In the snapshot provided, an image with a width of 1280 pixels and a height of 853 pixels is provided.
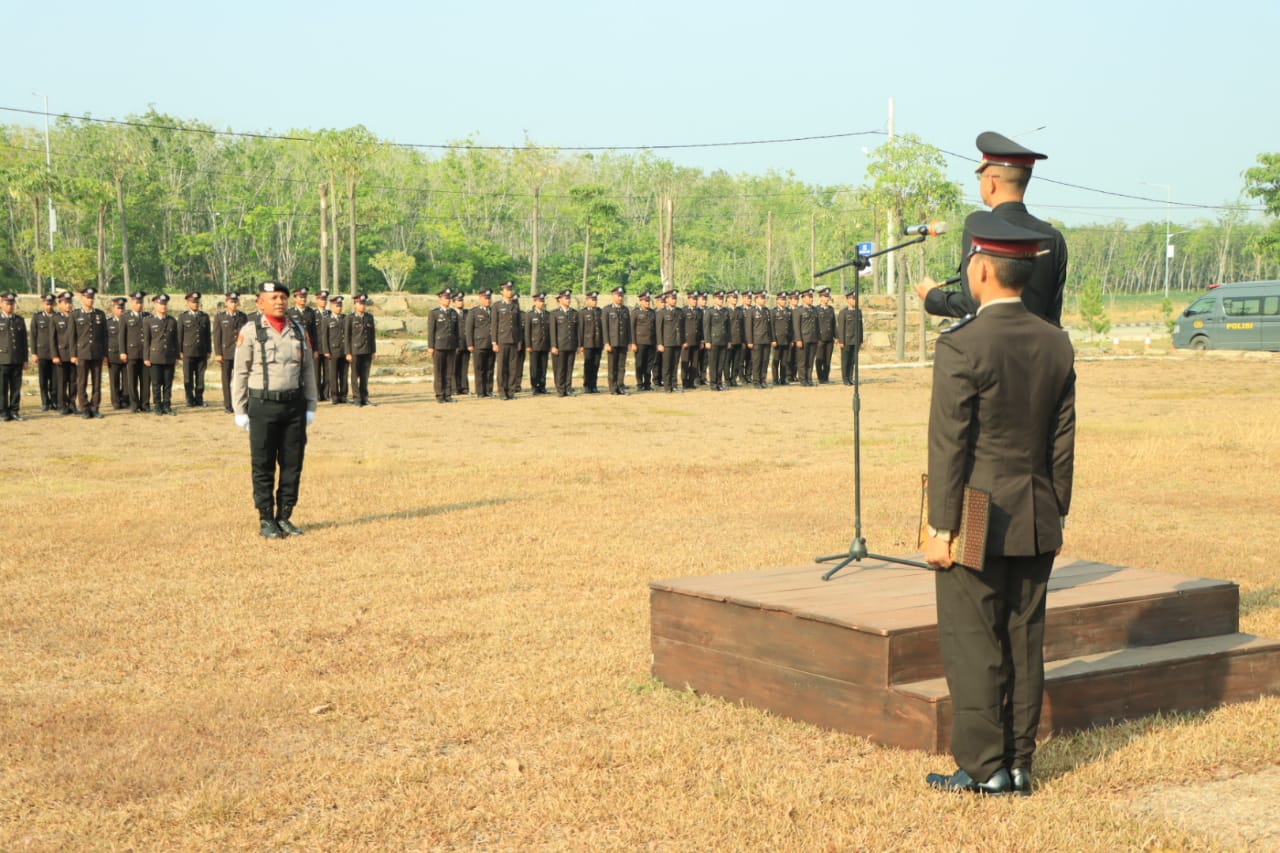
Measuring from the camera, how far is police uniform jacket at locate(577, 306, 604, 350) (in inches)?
1039

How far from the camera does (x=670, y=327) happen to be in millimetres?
27469

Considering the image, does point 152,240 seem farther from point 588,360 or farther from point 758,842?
point 758,842

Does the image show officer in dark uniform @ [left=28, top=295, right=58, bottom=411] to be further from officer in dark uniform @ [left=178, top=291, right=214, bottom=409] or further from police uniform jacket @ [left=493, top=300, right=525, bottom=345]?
police uniform jacket @ [left=493, top=300, right=525, bottom=345]

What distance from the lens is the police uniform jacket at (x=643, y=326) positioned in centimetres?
2720

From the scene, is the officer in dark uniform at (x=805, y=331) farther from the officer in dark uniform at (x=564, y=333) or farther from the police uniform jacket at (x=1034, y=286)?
the police uniform jacket at (x=1034, y=286)

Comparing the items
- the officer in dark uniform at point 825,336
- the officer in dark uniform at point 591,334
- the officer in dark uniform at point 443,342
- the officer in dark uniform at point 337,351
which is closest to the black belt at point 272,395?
the officer in dark uniform at point 337,351

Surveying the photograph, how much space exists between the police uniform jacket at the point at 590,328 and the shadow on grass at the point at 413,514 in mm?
14935

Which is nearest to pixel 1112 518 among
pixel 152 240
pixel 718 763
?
pixel 718 763

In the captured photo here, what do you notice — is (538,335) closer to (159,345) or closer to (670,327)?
(670,327)

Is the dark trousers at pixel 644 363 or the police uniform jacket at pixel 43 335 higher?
the police uniform jacket at pixel 43 335

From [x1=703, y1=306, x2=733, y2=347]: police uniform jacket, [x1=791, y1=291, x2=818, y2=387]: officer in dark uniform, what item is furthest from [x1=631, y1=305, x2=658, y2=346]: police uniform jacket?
[x1=791, y1=291, x2=818, y2=387]: officer in dark uniform

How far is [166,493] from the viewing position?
1199cm

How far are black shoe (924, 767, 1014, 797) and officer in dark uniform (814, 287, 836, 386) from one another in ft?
83.5

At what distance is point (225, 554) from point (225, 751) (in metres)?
4.40
